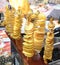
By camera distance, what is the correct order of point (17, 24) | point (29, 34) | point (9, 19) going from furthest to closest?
point (9, 19), point (17, 24), point (29, 34)

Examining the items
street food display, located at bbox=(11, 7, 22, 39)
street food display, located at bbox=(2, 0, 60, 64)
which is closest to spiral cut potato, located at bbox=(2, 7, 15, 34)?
street food display, located at bbox=(11, 7, 22, 39)

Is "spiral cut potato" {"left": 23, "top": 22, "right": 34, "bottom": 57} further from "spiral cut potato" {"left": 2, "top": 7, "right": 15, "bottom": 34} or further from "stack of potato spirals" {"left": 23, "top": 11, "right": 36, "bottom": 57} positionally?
"spiral cut potato" {"left": 2, "top": 7, "right": 15, "bottom": 34}

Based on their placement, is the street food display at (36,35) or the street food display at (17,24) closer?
the street food display at (36,35)

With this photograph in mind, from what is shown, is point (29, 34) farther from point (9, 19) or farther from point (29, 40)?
point (9, 19)

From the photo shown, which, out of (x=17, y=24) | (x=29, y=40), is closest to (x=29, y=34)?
(x=29, y=40)

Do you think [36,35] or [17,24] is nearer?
[36,35]

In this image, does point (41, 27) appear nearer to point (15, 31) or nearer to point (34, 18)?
point (34, 18)

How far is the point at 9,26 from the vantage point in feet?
3.73

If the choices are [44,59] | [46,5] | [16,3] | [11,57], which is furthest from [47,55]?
[46,5]

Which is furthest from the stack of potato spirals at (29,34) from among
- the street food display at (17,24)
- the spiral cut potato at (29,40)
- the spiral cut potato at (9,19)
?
the spiral cut potato at (9,19)

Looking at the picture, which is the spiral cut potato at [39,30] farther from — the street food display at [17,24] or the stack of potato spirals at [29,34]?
the street food display at [17,24]

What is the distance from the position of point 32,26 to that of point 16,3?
1.01 ft

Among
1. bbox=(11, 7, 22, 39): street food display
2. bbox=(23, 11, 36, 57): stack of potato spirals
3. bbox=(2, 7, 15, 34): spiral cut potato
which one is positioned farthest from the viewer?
bbox=(2, 7, 15, 34): spiral cut potato

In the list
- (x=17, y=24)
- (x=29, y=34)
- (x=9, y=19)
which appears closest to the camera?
(x=29, y=34)
